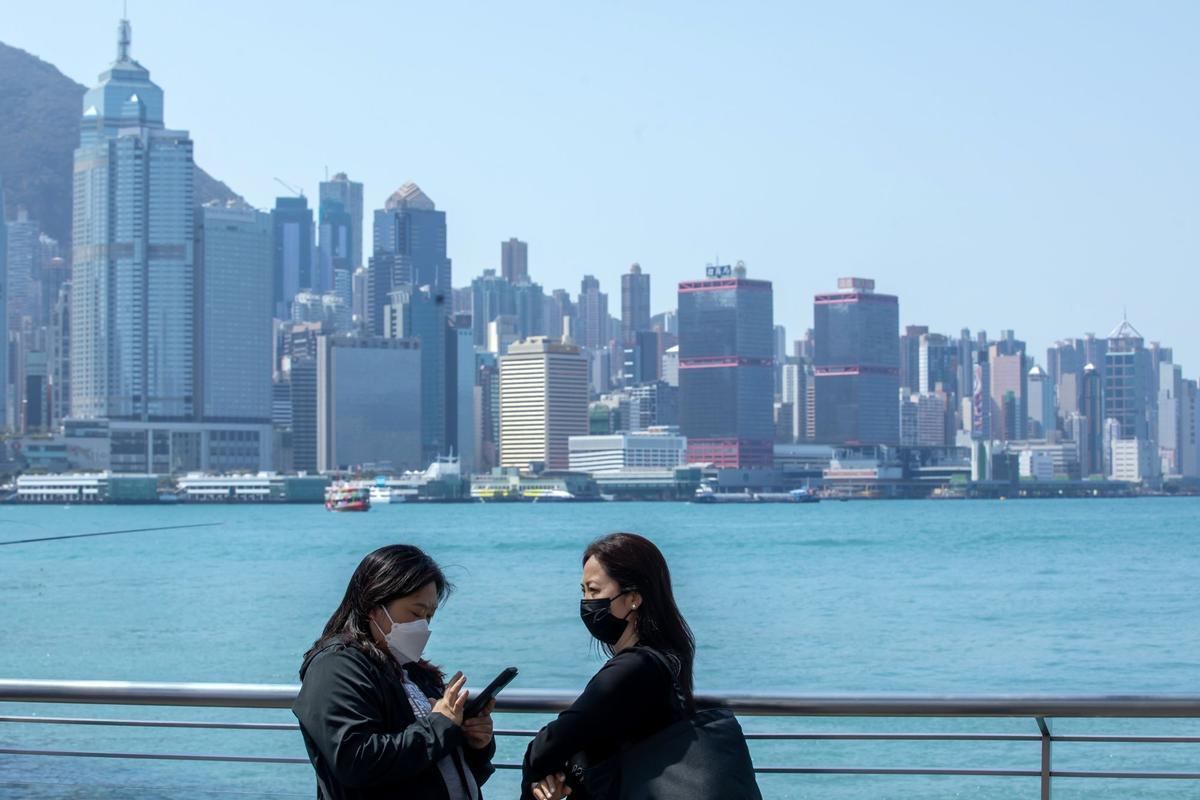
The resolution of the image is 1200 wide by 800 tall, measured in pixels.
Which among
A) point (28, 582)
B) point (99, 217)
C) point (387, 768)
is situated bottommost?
point (28, 582)

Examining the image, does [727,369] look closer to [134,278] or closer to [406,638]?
[134,278]

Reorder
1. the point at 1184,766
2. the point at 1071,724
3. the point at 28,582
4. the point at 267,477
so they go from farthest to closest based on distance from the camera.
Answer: the point at 267,477
the point at 28,582
the point at 1071,724
the point at 1184,766

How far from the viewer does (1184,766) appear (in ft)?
47.5

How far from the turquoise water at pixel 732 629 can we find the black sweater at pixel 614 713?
24.6 inches

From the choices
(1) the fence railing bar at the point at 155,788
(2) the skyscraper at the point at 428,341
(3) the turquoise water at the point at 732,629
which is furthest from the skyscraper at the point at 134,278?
(1) the fence railing bar at the point at 155,788

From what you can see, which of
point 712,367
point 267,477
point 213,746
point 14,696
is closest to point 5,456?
point 267,477

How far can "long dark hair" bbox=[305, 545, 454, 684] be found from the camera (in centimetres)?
321

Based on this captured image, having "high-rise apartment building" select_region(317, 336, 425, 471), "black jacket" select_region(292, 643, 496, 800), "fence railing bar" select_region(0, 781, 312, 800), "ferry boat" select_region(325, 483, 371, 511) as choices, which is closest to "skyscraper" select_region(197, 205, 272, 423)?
"high-rise apartment building" select_region(317, 336, 425, 471)

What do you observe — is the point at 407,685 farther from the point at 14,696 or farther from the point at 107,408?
the point at 107,408

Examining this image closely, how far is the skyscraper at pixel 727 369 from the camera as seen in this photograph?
6693 inches

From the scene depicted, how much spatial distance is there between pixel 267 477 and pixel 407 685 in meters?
141

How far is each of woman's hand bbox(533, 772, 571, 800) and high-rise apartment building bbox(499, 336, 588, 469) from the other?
167147mm

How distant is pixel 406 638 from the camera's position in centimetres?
321

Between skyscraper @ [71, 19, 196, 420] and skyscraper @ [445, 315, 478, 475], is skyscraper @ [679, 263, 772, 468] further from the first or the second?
skyscraper @ [71, 19, 196, 420]
